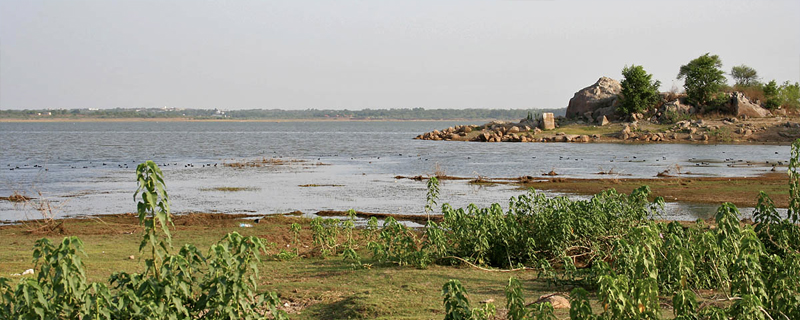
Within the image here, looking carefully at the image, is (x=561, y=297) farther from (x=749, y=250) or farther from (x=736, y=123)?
(x=736, y=123)

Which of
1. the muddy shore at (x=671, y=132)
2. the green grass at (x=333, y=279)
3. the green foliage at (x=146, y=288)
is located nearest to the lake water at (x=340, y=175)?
the green grass at (x=333, y=279)

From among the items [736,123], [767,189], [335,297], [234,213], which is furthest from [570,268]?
[736,123]

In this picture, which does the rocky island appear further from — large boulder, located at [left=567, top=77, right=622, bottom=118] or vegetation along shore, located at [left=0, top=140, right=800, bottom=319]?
vegetation along shore, located at [left=0, top=140, right=800, bottom=319]

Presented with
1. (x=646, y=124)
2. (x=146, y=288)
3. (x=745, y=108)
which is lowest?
(x=646, y=124)

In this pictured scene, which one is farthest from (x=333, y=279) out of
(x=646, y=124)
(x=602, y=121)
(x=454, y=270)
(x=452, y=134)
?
(x=452, y=134)

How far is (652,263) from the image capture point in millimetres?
6664

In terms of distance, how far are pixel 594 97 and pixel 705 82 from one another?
1195 cm

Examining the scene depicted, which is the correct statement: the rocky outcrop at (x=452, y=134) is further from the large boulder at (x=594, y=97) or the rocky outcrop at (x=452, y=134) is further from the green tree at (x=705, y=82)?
the green tree at (x=705, y=82)

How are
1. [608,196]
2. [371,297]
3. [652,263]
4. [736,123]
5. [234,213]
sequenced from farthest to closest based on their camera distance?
1. [736,123]
2. [234,213]
3. [608,196]
4. [371,297]
5. [652,263]

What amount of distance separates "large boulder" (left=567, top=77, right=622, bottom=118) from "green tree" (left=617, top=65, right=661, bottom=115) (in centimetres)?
386

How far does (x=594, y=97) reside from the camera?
77.1m

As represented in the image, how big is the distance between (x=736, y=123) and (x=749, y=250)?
64218 millimetres

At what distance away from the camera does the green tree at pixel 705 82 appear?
69.8 meters

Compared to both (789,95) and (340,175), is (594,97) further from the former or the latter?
(340,175)
